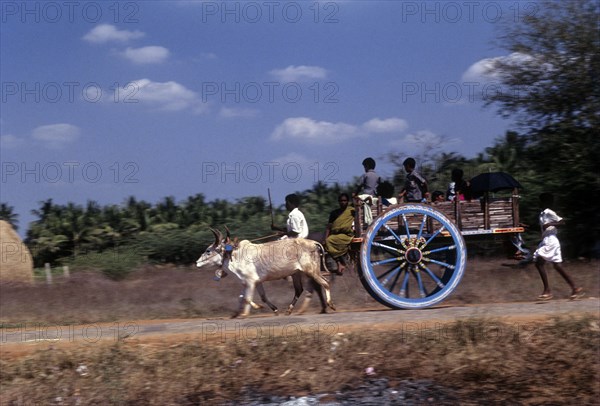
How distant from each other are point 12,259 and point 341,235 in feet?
37.7

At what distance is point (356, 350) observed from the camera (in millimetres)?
8281

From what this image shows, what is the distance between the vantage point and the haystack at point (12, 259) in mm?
19203

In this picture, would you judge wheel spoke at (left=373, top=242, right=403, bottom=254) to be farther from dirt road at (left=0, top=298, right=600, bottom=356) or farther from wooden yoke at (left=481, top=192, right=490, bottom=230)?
wooden yoke at (left=481, top=192, right=490, bottom=230)

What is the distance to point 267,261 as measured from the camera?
10734 mm

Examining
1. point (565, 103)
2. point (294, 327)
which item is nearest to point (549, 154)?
point (565, 103)

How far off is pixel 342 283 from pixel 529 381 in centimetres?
788

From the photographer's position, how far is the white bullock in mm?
10734

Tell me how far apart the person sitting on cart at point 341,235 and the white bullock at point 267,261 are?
201mm

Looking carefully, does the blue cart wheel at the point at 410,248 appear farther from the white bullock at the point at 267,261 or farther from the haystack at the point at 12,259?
the haystack at the point at 12,259

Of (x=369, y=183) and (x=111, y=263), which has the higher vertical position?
(x=369, y=183)

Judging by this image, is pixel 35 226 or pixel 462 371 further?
pixel 35 226

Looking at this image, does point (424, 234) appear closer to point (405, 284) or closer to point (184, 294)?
point (405, 284)

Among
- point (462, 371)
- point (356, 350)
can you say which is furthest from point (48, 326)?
point (462, 371)

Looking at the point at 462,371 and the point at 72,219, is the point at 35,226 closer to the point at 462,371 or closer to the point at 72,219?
the point at 72,219
